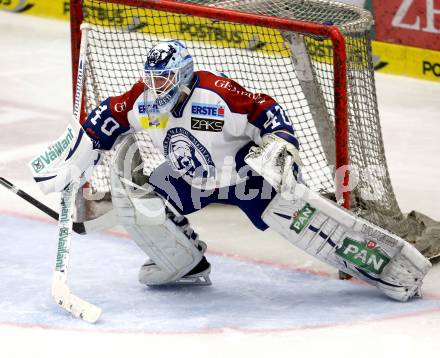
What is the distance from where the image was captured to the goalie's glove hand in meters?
4.94

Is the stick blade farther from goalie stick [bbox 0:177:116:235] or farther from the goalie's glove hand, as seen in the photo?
the goalie's glove hand

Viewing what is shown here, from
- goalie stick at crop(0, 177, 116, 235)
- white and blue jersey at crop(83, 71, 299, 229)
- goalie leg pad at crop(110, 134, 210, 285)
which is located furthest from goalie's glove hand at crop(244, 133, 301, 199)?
goalie stick at crop(0, 177, 116, 235)

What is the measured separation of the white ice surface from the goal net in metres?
0.42

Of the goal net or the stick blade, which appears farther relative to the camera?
the goal net

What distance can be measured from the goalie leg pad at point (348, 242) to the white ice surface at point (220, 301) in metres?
0.10

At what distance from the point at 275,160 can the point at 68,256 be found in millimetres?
993

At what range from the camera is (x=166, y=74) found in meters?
5.01

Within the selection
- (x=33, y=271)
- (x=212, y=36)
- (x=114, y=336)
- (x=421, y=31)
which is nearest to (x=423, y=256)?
(x=114, y=336)

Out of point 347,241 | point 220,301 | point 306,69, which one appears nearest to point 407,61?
point 306,69

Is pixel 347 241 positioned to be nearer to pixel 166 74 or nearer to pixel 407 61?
pixel 166 74

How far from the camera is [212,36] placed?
23.7ft

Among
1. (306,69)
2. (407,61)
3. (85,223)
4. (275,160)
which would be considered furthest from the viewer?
(407,61)

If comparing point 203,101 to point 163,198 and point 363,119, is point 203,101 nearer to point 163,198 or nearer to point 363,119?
point 163,198

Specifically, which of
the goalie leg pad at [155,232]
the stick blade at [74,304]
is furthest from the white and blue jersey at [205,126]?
the stick blade at [74,304]
